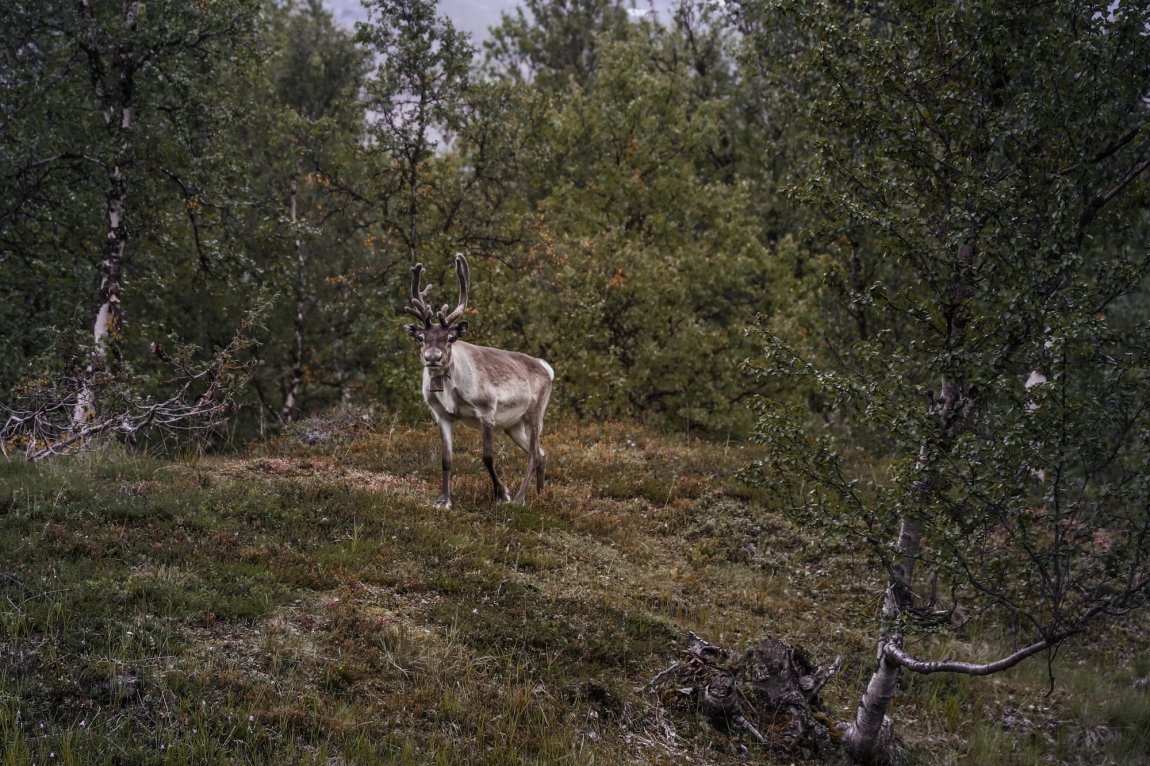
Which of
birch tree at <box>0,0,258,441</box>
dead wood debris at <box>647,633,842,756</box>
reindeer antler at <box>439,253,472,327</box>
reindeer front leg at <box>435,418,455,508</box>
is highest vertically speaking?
birch tree at <box>0,0,258,441</box>

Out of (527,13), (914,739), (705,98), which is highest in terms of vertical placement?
(527,13)

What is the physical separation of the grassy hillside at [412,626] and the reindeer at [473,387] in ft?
2.59

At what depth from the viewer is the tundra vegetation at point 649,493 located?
6.57 meters

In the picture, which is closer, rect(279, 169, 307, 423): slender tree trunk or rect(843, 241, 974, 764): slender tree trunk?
rect(843, 241, 974, 764): slender tree trunk

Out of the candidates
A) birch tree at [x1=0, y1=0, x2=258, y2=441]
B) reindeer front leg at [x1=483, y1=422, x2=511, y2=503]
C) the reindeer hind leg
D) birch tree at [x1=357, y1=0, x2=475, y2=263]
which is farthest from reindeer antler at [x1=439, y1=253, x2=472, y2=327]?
birch tree at [x1=357, y1=0, x2=475, y2=263]

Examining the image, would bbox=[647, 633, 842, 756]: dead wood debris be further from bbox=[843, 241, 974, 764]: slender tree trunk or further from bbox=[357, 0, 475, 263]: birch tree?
bbox=[357, 0, 475, 263]: birch tree

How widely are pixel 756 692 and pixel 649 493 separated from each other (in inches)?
249

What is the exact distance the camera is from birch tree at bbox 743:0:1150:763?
6430 millimetres

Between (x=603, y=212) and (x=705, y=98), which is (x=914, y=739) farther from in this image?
(x=705, y=98)

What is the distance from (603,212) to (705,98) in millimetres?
9708

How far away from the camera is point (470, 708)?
23.2 ft

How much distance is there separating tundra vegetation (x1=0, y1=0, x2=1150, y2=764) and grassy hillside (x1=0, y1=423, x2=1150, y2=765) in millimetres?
43

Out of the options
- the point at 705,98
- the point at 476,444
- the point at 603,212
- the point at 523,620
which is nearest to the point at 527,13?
the point at 705,98

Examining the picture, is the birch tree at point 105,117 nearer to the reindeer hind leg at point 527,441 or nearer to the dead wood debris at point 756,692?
the reindeer hind leg at point 527,441
